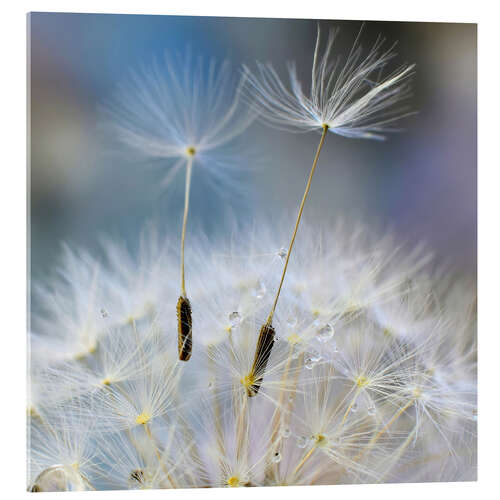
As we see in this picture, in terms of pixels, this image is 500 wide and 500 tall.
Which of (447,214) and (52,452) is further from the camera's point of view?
(447,214)

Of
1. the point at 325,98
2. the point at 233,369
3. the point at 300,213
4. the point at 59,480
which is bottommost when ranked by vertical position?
the point at 59,480

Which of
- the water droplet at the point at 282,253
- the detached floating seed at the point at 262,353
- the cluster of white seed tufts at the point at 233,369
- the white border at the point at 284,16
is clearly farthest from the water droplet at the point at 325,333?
the white border at the point at 284,16

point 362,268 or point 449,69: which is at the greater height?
→ point 449,69

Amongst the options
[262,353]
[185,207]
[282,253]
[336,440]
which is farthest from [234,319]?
[336,440]

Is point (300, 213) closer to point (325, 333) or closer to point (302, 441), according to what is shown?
point (325, 333)

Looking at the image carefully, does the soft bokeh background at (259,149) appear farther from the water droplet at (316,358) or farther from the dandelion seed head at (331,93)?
the water droplet at (316,358)
